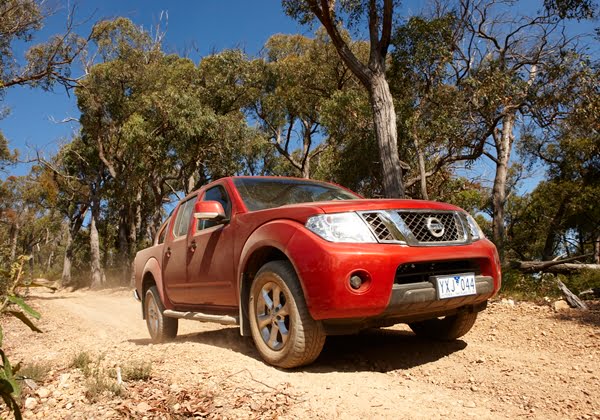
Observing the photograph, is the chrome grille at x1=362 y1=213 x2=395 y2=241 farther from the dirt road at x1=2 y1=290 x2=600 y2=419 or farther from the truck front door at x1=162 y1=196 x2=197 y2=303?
the truck front door at x1=162 y1=196 x2=197 y2=303

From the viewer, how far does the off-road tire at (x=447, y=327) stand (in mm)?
4164

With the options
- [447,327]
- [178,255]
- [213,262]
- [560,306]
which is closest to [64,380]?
[213,262]

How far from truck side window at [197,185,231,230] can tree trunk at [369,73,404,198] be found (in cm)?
549

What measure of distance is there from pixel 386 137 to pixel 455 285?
6.87m

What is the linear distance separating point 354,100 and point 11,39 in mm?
12241

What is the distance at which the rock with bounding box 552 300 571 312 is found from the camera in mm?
5737

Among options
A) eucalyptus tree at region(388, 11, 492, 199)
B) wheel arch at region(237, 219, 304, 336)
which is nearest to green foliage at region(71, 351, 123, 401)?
wheel arch at region(237, 219, 304, 336)

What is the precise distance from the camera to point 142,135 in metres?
19.7

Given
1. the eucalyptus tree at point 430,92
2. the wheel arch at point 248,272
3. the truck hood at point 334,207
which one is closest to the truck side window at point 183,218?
the wheel arch at point 248,272

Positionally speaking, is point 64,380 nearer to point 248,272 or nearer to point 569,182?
point 248,272

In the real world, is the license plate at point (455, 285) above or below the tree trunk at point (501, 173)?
below

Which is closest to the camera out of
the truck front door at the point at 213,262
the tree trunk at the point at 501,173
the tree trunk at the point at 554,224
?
the truck front door at the point at 213,262

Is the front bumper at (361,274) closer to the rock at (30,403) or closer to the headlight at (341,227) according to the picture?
the headlight at (341,227)

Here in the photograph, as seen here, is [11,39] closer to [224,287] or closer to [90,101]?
[90,101]
